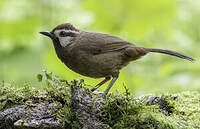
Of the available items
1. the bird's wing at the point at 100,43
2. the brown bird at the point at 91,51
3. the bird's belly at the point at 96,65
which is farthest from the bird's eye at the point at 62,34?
Answer: the bird's belly at the point at 96,65

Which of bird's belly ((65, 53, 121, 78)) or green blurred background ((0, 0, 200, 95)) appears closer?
bird's belly ((65, 53, 121, 78))

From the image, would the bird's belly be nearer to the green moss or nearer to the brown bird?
the brown bird

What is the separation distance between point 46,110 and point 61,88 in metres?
0.34

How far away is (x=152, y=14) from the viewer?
592 cm

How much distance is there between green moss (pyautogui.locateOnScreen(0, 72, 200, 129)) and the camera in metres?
2.57

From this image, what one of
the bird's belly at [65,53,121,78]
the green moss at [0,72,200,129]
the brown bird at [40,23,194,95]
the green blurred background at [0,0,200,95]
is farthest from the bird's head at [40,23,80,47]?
the green blurred background at [0,0,200,95]

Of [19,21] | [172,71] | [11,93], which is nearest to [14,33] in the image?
[19,21]

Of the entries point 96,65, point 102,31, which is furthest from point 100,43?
point 102,31

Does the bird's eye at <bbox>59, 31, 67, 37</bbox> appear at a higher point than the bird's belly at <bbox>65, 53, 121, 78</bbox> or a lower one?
higher

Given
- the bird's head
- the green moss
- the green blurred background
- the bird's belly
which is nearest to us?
the green moss

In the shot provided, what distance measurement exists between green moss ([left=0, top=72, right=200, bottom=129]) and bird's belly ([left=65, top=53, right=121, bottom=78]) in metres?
0.63

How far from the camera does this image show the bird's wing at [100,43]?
3955 mm

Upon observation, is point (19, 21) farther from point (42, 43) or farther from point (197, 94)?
point (197, 94)

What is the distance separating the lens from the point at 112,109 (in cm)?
267
